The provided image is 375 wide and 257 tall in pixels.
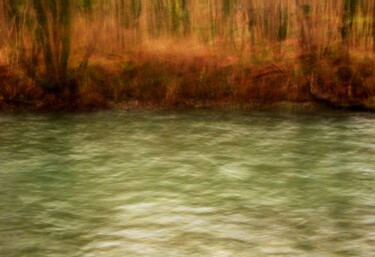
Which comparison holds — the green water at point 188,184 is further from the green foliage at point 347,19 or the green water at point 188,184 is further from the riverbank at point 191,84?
the green foliage at point 347,19

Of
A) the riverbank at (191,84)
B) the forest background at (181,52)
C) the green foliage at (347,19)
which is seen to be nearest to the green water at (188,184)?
the riverbank at (191,84)

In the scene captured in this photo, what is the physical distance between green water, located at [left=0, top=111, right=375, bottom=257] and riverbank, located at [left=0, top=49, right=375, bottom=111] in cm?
66

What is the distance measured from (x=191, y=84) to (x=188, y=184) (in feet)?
16.3

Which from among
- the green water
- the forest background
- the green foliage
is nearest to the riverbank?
the forest background

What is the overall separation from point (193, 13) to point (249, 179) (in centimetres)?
598

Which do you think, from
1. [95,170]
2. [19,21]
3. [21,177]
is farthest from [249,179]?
[19,21]

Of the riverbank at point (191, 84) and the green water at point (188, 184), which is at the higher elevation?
the riverbank at point (191, 84)

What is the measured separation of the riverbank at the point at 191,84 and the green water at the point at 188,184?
66 cm

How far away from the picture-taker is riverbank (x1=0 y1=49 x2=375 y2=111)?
11.9 m

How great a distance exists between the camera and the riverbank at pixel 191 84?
1186 cm

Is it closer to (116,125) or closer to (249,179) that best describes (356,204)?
(249,179)

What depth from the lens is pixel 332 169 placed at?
796 centimetres

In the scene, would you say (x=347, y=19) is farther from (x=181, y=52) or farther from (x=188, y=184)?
(x=188, y=184)

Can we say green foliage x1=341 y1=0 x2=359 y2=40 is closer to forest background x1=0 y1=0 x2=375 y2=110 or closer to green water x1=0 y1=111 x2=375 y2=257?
forest background x1=0 y1=0 x2=375 y2=110
